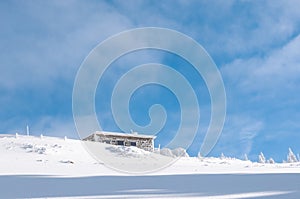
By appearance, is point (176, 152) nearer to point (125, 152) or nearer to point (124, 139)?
point (124, 139)

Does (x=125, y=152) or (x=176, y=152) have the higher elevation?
(x=176, y=152)

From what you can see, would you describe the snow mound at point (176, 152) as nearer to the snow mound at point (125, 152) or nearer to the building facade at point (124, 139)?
the building facade at point (124, 139)

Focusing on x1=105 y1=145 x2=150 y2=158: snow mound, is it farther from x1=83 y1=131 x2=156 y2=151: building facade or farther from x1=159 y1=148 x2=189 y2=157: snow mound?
x1=83 y1=131 x2=156 y2=151: building facade

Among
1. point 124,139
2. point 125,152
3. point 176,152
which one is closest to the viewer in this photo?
point 125,152

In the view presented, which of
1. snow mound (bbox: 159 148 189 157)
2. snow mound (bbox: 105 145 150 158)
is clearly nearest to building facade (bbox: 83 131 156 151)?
snow mound (bbox: 159 148 189 157)

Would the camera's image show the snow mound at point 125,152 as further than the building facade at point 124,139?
No

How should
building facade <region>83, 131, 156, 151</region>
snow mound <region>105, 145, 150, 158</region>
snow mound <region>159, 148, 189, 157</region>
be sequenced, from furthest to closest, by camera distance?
building facade <region>83, 131, 156, 151</region> < snow mound <region>159, 148, 189, 157</region> < snow mound <region>105, 145, 150, 158</region>

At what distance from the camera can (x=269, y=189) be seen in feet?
35.6

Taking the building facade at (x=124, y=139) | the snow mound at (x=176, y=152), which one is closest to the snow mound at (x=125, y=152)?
the snow mound at (x=176, y=152)

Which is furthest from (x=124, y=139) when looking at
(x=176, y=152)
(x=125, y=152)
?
(x=125, y=152)

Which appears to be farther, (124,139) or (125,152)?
(124,139)

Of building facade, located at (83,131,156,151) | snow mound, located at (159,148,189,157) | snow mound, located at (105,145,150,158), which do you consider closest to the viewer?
snow mound, located at (105,145,150,158)

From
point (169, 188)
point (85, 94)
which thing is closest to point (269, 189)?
point (169, 188)

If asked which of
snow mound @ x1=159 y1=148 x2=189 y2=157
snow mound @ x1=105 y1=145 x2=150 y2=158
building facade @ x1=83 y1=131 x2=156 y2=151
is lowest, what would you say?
snow mound @ x1=105 y1=145 x2=150 y2=158
